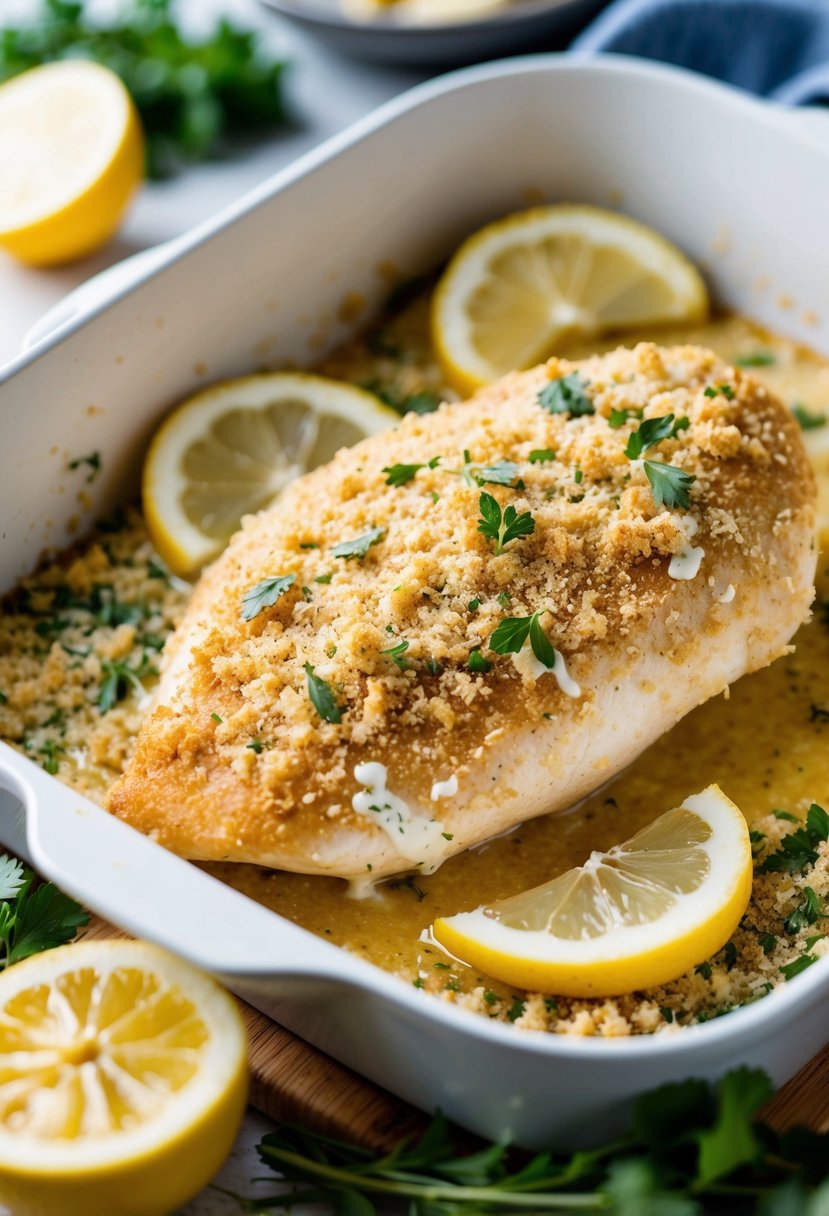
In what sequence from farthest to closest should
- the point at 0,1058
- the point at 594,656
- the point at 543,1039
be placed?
1. the point at 594,656
2. the point at 0,1058
3. the point at 543,1039

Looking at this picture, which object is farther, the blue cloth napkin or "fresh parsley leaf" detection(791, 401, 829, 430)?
the blue cloth napkin

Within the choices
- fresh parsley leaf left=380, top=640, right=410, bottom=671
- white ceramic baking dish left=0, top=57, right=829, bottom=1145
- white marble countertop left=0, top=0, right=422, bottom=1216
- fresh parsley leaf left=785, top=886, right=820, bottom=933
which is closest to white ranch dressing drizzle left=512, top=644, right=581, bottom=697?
fresh parsley leaf left=380, top=640, right=410, bottom=671

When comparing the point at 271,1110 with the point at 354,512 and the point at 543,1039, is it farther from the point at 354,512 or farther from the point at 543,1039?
the point at 354,512

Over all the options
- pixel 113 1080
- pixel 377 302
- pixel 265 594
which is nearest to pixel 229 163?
pixel 377 302

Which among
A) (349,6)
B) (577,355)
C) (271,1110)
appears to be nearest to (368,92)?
(349,6)

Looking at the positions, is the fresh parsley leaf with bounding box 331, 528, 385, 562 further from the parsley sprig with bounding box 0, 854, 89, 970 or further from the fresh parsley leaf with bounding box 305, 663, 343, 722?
the parsley sprig with bounding box 0, 854, 89, 970

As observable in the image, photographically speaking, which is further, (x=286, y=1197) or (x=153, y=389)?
(x=153, y=389)

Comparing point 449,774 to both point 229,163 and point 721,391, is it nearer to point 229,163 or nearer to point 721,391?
point 721,391
